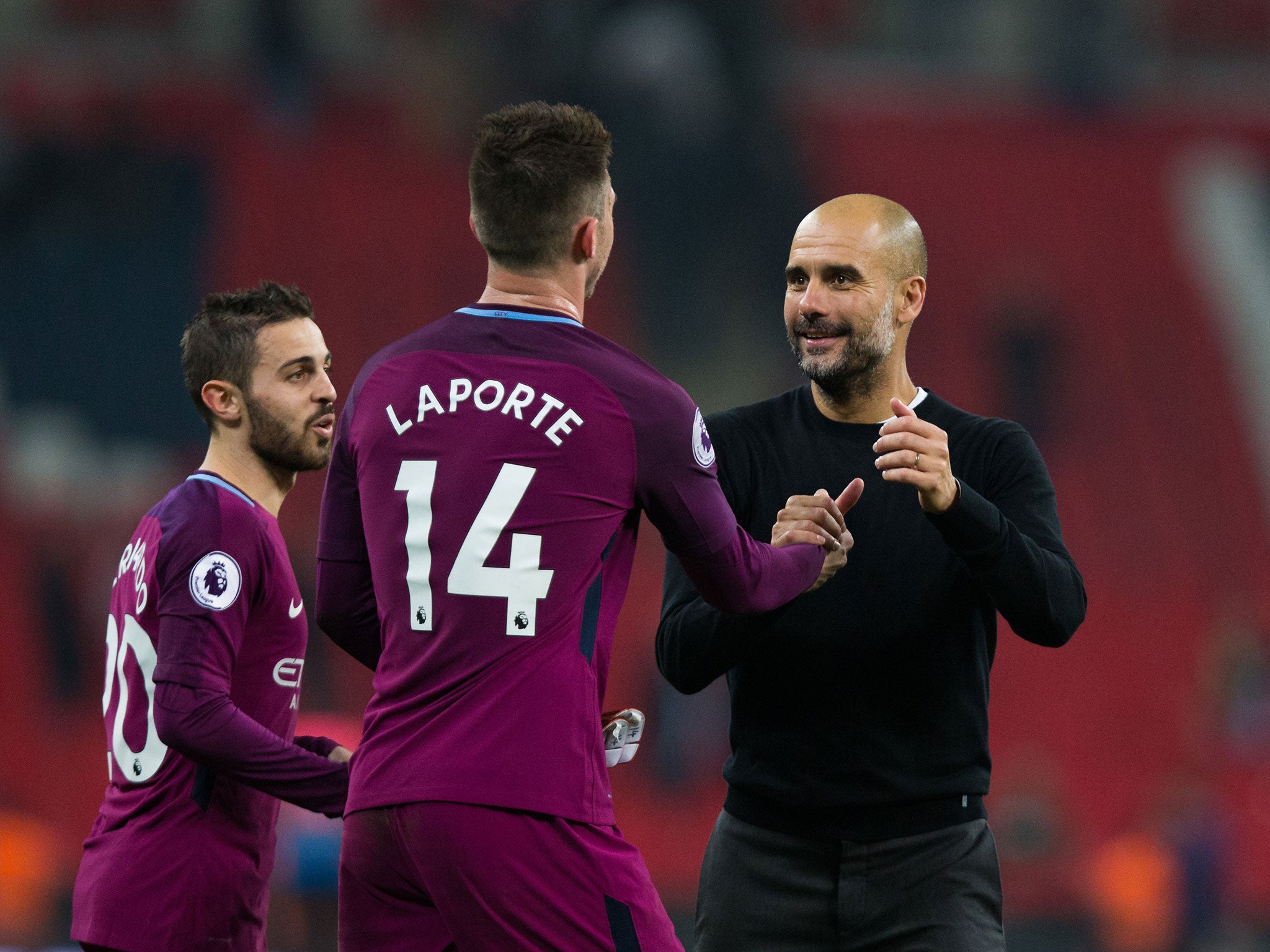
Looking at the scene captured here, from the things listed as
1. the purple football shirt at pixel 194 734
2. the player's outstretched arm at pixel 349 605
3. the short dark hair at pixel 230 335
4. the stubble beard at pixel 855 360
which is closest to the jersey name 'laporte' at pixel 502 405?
the player's outstretched arm at pixel 349 605

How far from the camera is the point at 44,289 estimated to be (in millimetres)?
15883

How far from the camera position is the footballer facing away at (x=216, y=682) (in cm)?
293

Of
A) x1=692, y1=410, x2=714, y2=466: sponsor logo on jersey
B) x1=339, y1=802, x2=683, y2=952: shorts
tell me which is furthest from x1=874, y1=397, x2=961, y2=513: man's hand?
x1=339, y1=802, x2=683, y2=952: shorts

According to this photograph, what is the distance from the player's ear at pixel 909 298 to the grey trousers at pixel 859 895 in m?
1.18

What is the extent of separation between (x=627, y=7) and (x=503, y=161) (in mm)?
16405

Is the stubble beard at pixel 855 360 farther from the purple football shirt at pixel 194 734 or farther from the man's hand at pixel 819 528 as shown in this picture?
the purple football shirt at pixel 194 734

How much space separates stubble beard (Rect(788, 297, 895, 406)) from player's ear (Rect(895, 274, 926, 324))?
32 millimetres

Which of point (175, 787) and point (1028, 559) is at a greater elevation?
point (1028, 559)

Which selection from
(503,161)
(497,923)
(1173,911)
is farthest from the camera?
(1173,911)

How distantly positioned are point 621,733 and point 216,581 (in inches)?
34.3

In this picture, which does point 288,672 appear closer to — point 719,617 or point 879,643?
point 719,617

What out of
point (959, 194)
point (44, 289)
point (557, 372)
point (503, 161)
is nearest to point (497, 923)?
point (557, 372)

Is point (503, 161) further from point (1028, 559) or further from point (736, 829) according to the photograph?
point (736, 829)

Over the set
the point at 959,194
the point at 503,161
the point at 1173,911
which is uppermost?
the point at 959,194
